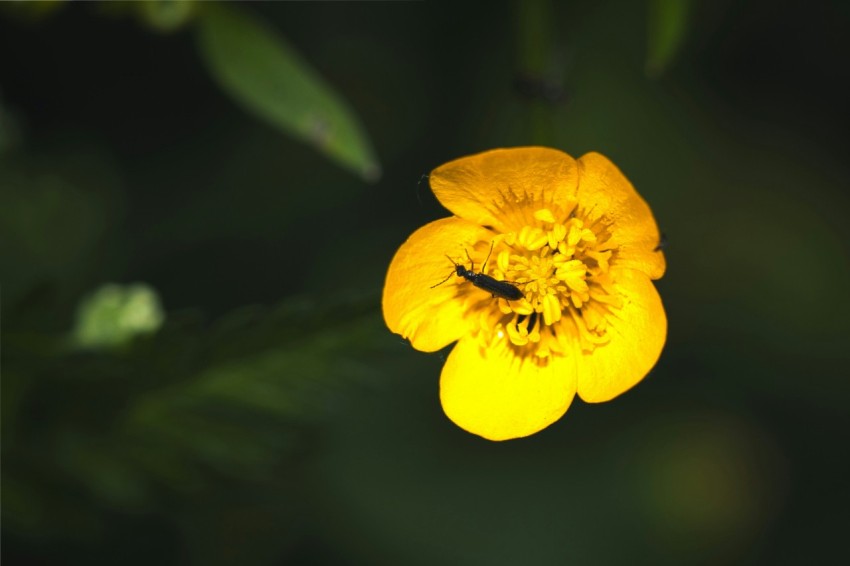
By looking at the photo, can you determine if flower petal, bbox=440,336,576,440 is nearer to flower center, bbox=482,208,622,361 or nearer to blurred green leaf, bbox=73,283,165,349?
flower center, bbox=482,208,622,361

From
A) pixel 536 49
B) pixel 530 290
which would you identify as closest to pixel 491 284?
pixel 530 290

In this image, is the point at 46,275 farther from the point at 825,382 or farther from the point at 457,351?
the point at 825,382

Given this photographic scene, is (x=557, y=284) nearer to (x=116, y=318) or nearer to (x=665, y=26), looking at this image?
(x=665, y=26)

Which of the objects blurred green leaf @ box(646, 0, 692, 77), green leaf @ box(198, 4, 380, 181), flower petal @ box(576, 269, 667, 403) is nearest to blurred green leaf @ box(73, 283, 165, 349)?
green leaf @ box(198, 4, 380, 181)

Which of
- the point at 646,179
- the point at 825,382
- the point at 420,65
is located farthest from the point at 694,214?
the point at 420,65

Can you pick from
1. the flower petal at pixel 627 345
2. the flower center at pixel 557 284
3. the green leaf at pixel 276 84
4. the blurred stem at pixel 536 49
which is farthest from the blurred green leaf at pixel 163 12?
the flower petal at pixel 627 345

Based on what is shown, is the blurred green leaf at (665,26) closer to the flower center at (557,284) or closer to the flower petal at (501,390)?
the flower center at (557,284)

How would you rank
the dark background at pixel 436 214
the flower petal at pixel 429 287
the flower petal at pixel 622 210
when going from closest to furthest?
the flower petal at pixel 622 210 < the flower petal at pixel 429 287 < the dark background at pixel 436 214
